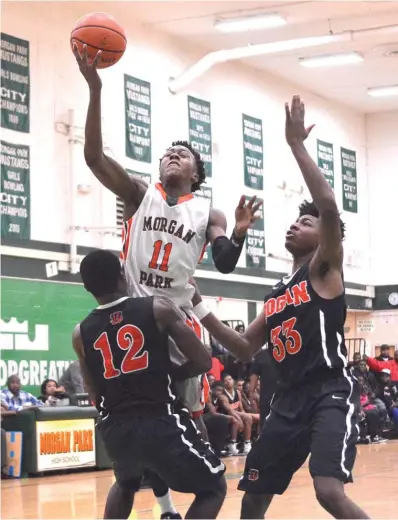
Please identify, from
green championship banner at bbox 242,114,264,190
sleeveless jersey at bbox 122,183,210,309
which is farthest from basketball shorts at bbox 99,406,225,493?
green championship banner at bbox 242,114,264,190

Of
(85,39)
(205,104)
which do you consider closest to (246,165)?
(205,104)

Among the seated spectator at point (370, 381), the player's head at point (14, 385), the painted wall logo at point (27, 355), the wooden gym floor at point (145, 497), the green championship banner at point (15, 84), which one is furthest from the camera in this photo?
the seated spectator at point (370, 381)

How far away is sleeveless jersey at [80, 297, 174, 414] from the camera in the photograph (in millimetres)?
5078

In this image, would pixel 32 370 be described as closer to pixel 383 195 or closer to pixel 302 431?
pixel 302 431

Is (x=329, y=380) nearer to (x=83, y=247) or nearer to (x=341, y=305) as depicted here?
(x=341, y=305)

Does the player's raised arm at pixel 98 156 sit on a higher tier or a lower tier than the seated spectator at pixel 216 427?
higher

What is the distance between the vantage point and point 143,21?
2019 centimetres

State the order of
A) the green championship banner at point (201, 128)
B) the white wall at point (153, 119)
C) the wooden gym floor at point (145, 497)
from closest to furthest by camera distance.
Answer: the wooden gym floor at point (145, 497), the white wall at point (153, 119), the green championship banner at point (201, 128)

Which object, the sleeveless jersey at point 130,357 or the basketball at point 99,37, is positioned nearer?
the sleeveless jersey at point 130,357

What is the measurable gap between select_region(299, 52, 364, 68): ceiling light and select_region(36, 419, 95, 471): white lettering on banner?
1162 cm

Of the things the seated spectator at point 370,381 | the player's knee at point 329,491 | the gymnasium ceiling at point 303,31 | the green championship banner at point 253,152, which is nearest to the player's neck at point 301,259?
the player's knee at point 329,491

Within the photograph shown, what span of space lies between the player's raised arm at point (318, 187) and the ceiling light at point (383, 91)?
20.8 metres

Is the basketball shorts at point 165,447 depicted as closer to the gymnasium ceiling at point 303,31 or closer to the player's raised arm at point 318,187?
the player's raised arm at point 318,187

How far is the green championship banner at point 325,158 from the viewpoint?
25.8 m
